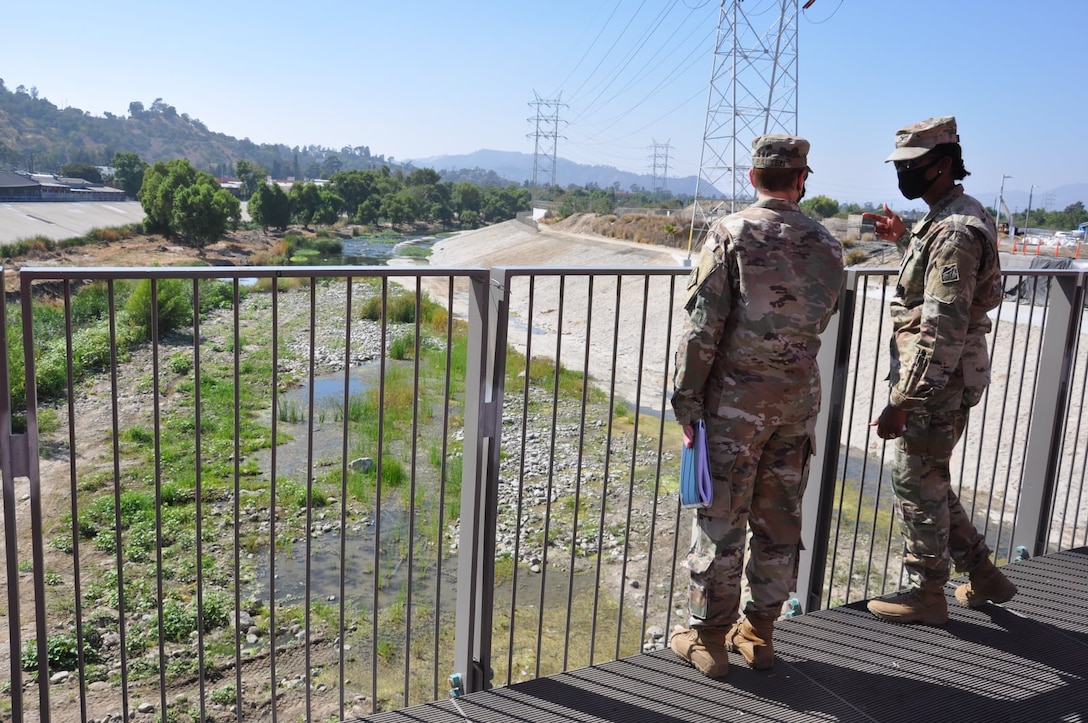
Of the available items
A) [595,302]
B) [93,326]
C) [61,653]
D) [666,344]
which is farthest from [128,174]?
[666,344]

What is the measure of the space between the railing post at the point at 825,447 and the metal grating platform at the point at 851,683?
0.15 m

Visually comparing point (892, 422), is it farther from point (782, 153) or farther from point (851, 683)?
point (782, 153)

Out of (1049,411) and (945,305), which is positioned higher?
(945,305)

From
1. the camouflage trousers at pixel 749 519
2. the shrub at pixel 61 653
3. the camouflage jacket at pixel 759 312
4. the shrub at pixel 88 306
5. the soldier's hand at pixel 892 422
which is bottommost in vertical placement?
the shrub at pixel 61 653

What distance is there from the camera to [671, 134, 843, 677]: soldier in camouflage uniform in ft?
7.78

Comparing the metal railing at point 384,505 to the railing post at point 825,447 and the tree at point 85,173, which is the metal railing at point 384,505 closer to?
the railing post at point 825,447

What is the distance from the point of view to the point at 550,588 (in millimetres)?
9289

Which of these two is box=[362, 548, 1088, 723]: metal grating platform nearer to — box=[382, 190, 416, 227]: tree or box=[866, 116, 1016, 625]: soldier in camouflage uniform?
box=[866, 116, 1016, 625]: soldier in camouflage uniform

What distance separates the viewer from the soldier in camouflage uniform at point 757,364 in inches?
93.4

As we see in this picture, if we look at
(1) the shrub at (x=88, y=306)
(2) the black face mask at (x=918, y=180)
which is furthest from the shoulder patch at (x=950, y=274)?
(1) the shrub at (x=88, y=306)

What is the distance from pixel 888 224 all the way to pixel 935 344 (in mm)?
533

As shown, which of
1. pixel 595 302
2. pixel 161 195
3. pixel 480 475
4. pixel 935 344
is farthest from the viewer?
pixel 161 195

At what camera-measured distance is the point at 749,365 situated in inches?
94.7

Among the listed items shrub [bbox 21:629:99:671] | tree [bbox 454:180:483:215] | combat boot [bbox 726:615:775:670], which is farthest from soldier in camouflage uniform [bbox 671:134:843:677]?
tree [bbox 454:180:483:215]
